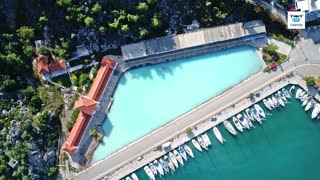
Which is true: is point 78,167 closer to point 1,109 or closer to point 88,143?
point 88,143

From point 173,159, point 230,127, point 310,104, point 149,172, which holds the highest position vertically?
point 310,104

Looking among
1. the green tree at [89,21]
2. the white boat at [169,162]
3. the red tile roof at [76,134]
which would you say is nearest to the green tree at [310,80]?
the white boat at [169,162]

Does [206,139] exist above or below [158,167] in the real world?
above

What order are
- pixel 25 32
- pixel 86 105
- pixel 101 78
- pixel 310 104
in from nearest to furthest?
1. pixel 25 32
2. pixel 86 105
3. pixel 101 78
4. pixel 310 104

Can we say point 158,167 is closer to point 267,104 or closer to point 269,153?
point 269,153

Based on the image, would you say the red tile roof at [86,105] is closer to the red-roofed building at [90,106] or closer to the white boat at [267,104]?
the red-roofed building at [90,106]

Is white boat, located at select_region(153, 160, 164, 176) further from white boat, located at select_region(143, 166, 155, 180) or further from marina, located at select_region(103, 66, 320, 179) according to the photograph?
marina, located at select_region(103, 66, 320, 179)

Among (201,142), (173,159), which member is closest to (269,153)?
(201,142)

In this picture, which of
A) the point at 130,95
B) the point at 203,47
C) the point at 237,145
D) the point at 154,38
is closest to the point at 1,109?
the point at 130,95
